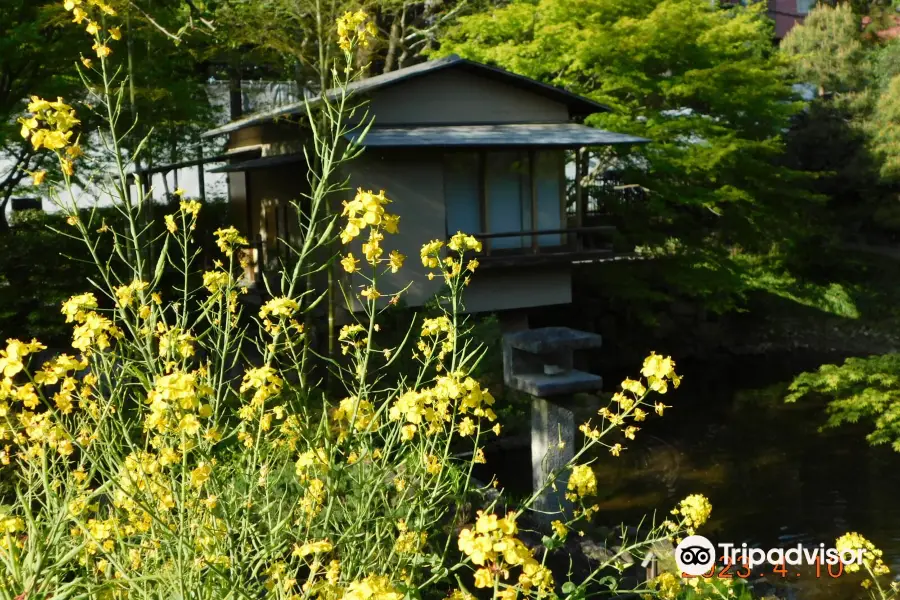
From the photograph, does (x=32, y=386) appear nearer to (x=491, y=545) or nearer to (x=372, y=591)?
(x=372, y=591)

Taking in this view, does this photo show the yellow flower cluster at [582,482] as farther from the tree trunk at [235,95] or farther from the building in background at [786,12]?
the building in background at [786,12]

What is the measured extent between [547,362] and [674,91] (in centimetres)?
838

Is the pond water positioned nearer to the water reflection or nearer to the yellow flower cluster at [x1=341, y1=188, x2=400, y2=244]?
the water reflection

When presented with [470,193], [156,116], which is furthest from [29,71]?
[470,193]

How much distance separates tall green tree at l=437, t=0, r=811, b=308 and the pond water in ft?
8.35

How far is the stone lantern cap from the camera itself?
8562 millimetres

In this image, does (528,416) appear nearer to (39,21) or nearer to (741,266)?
(741,266)

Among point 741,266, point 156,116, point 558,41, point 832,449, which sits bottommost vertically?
point 832,449

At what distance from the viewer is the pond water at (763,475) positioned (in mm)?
10625

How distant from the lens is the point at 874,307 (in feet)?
67.1

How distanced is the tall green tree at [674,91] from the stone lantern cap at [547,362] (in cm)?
776

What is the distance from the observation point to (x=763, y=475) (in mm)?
12672

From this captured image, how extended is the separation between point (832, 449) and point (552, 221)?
5.35 metres

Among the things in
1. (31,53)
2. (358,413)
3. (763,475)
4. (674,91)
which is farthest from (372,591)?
(674,91)
